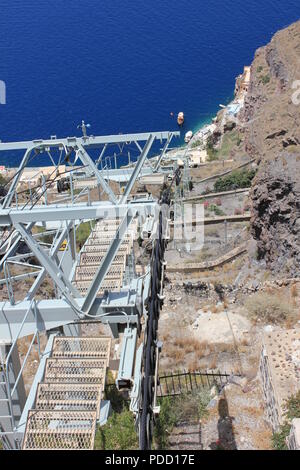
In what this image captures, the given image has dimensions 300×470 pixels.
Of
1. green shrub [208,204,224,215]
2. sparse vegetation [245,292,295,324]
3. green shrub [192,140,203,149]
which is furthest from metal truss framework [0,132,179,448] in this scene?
green shrub [192,140,203,149]

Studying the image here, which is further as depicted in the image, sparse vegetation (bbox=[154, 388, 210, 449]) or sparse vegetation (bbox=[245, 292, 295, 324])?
sparse vegetation (bbox=[245, 292, 295, 324])

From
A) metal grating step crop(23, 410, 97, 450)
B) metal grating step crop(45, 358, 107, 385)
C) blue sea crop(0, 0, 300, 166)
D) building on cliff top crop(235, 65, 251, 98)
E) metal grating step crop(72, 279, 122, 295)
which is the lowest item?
metal grating step crop(23, 410, 97, 450)

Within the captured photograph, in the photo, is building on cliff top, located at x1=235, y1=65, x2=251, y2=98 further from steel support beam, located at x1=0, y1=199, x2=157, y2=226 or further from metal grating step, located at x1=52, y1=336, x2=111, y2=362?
steel support beam, located at x1=0, y1=199, x2=157, y2=226

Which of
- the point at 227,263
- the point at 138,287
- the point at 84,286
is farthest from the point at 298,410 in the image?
the point at 227,263

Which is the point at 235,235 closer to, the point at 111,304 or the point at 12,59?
the point at 111,304

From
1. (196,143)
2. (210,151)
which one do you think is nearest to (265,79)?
(210,151)

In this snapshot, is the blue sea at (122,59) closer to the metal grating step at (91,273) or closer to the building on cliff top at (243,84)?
the building on cliff top at (243,84)

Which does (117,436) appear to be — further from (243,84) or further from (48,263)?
(243,84)

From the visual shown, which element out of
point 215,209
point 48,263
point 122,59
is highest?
point 122,59
